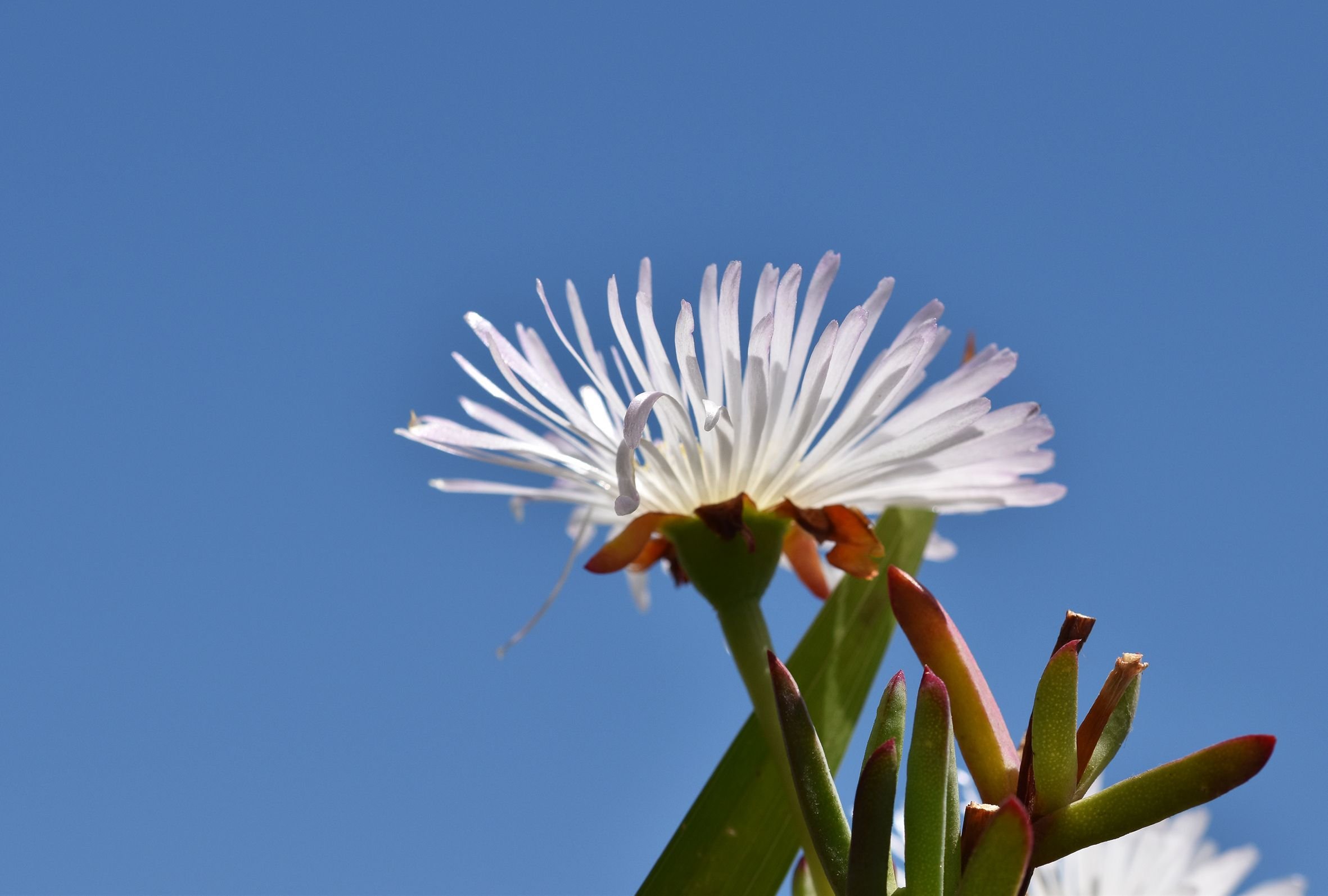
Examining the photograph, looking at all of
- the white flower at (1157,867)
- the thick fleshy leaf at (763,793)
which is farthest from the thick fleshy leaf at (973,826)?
the white flower at (1157,867)

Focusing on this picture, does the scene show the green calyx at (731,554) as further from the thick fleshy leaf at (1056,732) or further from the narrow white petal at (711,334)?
the thick fleshy leaf at (1056,732)

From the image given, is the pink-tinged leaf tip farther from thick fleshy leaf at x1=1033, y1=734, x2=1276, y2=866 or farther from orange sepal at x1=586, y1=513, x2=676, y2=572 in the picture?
orange sepal at x1=586, y1=513, x2=676, y2=572

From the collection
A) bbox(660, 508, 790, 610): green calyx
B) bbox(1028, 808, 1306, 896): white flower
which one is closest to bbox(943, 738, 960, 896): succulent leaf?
bbox(660, 508, 790, 610): green calyx

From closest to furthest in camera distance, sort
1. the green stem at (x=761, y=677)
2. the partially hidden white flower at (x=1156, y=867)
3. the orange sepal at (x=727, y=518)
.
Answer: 1. the green stem at (x=761, y=677)
2. the orange sepal at (x=727, y=518)
3. the partially hidden white flower at (x=1156, y=867)

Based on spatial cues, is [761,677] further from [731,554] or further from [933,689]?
[933,689]

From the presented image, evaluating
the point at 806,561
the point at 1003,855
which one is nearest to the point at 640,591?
the point at 806,561

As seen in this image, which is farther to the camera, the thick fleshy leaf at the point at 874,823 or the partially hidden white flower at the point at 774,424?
the partially hidden white flower at the point at 774,424

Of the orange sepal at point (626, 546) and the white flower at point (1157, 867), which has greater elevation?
the white flower at point (1157, 867)
